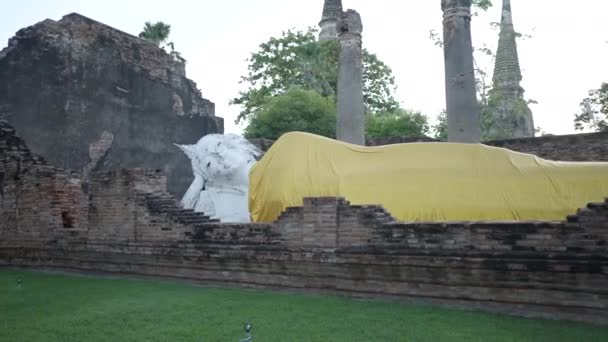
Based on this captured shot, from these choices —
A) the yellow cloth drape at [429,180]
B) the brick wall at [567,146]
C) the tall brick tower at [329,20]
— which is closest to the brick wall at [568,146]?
the brick wall at [567,146]

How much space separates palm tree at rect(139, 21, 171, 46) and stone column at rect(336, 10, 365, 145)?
69.3 ft

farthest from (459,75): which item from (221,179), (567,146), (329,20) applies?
(329,20)

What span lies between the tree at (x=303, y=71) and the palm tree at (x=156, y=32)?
5507 mm

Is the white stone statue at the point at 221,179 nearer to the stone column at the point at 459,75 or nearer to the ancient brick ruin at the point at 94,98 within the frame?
the ancient brick ruin at the point at 94,98

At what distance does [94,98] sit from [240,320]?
9288 mm

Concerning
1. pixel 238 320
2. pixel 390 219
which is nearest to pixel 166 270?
pixel 238 320

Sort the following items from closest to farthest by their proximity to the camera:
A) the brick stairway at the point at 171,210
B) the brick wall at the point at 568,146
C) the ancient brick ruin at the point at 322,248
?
1. the ancient brick ruin at the point at 322,248
2. the brick stairway at the point at 171,210
3. the brick wall at the point at 568,146

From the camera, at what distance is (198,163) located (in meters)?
10.7

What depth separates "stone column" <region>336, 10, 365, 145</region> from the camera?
11.7 meters

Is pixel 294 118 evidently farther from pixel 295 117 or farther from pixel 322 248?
pixel 322 248

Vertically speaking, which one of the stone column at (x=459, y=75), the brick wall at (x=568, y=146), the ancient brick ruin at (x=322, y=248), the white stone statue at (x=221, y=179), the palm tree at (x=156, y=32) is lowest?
the ancient brick ruin at (x=322, y=248)

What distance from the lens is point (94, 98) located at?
13055 millimetres

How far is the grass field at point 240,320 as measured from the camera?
4648 millimetres

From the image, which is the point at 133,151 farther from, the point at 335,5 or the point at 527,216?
the point at 335,5
